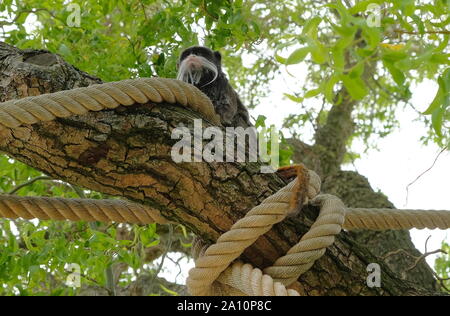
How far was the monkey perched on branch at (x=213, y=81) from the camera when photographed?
4.35m

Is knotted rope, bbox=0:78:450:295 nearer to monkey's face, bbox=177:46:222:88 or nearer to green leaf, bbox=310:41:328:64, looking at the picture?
green leaf, bbox=310:41:328:64

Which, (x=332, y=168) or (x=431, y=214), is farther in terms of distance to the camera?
(x=332, y=168)

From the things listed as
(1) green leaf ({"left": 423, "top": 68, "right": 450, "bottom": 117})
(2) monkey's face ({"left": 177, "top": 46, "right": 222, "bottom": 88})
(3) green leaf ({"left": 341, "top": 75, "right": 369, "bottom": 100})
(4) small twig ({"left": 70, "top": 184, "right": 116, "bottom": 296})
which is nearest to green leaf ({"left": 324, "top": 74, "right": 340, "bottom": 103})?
(3) green leaf ({"left": 341, "top": 75, "right": 369, "bottom": 100})

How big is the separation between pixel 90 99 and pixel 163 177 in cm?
36

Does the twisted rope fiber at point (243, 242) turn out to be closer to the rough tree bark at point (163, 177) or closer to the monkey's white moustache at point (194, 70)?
the rough tree bark at point (163, 177)

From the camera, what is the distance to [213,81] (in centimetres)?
457

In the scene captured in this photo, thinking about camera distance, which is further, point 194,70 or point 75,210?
point 194,70

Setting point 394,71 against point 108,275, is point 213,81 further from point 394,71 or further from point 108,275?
point 394,71

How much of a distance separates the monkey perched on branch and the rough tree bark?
94.0 inches

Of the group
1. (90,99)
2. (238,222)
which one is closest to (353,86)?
(238,222)

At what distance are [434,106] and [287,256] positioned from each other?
0.66 metres
